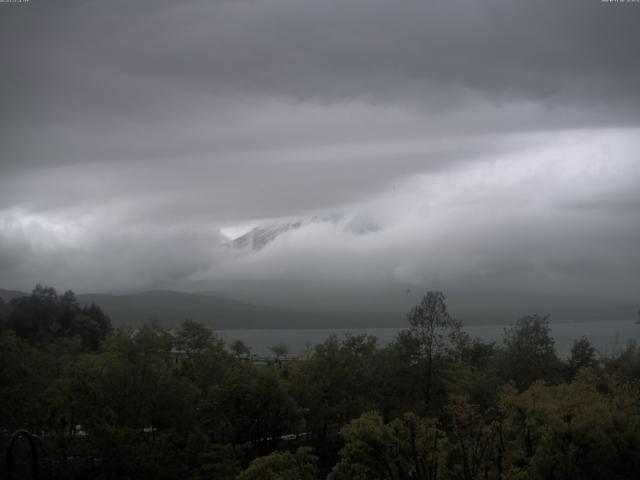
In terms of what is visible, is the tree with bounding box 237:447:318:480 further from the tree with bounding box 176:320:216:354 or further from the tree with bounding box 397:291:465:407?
the tree with bounding box 176:320:216:354

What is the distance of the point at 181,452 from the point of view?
36312mm

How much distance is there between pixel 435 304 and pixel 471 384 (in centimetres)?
615

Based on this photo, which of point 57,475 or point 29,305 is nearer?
point 57,475

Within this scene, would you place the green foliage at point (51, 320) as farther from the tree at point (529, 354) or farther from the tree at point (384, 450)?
the tree at point (384, 450)

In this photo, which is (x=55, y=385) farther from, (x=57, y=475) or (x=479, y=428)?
(x=479, y=428)

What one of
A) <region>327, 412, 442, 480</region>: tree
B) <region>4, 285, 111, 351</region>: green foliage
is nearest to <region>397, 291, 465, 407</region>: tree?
<region>327, 412, 442, 480</region>: tree

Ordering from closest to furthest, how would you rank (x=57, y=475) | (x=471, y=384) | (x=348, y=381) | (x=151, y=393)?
(x=57, y=475)
(x=151, y=393)
(x=471, y=384)
(x=348, y=381)

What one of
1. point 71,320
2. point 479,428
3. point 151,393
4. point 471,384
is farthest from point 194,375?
point 71,320

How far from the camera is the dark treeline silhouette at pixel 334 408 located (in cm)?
2481

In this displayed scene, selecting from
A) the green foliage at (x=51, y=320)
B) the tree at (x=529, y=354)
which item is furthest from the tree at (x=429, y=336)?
the green foliage at (x=51, y=320)

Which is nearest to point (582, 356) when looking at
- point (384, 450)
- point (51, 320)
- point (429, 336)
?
point (429, 336)

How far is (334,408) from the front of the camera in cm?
4509

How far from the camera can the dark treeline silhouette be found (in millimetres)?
24812

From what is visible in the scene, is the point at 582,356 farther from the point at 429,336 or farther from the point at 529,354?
the point at 429,336
